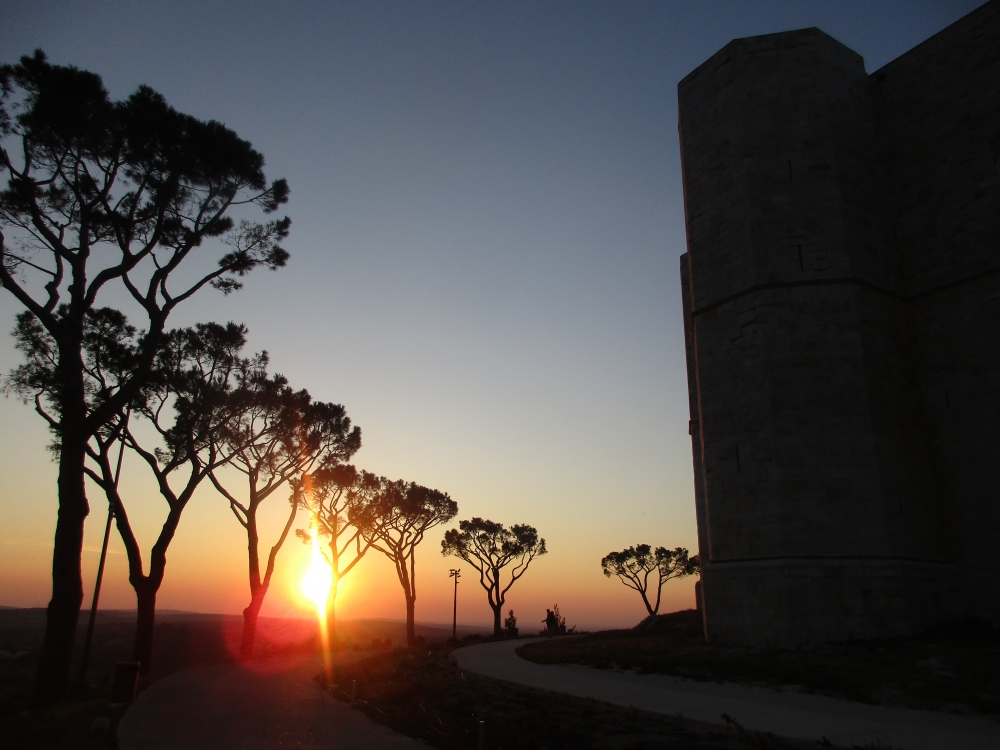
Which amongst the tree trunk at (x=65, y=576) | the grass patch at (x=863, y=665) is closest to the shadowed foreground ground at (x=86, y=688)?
the tree trunk at (x=65, y=576)

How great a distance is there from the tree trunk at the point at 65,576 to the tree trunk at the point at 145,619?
14.2 ft

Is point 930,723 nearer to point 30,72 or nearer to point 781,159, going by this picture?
point 781,159

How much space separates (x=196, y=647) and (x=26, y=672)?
624 inches

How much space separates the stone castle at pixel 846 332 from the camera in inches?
589

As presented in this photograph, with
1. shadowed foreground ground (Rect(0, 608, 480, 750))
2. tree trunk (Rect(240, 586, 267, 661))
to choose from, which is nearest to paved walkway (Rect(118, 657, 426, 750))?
shadowed foreground ground (Rect(0, 608, 480, 750))

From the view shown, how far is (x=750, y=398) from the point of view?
646 inches

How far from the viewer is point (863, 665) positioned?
11.2 m

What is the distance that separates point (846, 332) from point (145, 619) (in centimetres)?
1843

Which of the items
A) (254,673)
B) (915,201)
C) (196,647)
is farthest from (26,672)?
(915,201)

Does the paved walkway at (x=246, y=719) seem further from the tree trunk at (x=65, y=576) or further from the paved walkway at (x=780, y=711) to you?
the paved walkway at (x=780, y=711)

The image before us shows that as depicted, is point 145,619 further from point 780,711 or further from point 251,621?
point 780,711

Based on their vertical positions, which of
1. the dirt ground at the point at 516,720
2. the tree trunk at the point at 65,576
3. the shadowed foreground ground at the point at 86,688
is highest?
the tree trunk at the point at 65,576

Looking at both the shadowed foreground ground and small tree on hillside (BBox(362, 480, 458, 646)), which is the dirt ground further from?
small tree on hillside (BBox(362, 480, 458, 646))

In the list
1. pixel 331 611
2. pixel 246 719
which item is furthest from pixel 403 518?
pixel 246 719
